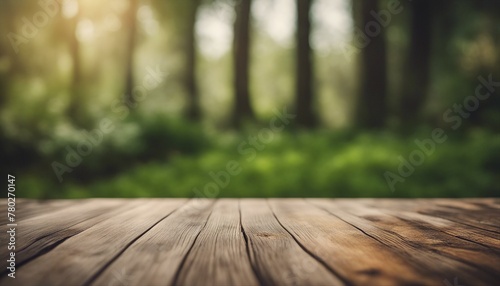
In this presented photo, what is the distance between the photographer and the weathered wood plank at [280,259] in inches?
43.9

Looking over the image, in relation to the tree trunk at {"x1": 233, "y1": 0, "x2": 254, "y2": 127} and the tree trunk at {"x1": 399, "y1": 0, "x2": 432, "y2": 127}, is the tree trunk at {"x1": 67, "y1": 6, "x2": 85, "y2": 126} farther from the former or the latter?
the tree trunk at {"x1": 399, "y1": 0, "x2": 432, "y2": 127}

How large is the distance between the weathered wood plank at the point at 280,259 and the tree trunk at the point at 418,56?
7.92 m

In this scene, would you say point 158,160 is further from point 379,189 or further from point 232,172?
point 379,189

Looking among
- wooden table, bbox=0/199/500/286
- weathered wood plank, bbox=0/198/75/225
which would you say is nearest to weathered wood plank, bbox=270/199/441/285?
wooden table, bbox=0/199/500/286

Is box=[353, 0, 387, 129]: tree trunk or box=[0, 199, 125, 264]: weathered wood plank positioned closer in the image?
box=[0, 199, 125, 264]: weathered wood plank

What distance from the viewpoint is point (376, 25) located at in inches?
348

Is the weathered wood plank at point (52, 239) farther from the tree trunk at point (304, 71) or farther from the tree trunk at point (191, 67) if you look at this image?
the tree trunk at point (191, 67)

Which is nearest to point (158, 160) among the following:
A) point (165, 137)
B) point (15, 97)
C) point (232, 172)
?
point (165, 137)

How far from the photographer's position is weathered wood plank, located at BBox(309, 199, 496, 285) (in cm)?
118

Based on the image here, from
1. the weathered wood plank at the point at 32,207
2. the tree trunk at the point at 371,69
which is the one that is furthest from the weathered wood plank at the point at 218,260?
the tree trunk at the point at 371,69

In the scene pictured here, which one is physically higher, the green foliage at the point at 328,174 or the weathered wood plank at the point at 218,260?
the green foliage at the point at 328,174

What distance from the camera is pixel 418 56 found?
378 inches

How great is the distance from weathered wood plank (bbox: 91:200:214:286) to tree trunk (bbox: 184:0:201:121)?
9.35m

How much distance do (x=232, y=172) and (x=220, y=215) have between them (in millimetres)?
4302
